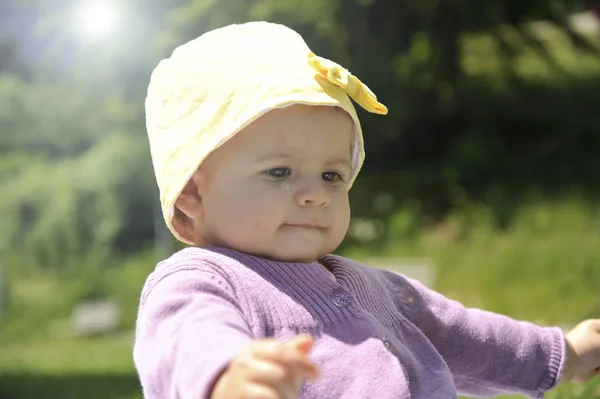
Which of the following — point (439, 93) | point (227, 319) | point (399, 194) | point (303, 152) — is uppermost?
point (303, 152)

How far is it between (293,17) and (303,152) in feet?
14.6

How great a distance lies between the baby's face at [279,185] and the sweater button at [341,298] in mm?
59

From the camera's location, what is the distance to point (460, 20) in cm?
624

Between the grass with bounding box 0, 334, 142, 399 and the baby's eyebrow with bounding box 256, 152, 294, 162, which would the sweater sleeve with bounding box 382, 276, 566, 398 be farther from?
the grass with bounding box 0, 334, 142, 399

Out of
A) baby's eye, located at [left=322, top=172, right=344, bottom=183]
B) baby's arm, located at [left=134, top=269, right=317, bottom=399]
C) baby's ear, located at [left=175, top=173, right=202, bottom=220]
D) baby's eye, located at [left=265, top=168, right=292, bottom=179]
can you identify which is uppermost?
baby's eye, located at [left=265, top=168, right=292, bottom=179]

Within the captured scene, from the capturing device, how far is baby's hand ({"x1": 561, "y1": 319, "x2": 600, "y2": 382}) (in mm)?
1423

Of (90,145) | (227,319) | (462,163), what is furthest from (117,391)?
(227,319)

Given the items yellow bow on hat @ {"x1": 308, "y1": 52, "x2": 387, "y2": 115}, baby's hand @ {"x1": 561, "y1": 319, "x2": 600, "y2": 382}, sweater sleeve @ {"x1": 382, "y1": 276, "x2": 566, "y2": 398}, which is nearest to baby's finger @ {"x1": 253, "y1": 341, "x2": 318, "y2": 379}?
yellow bow on hat @ {"x1": 308, "y1": 52, "x2": 387, "y2": 115}

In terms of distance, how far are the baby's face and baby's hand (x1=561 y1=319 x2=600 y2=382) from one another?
49 cm

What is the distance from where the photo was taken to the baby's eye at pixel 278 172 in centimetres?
113

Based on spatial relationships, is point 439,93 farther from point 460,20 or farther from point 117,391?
point 117,391

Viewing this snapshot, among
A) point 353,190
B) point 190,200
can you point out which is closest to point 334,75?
point 190,200

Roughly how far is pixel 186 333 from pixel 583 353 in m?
0.75

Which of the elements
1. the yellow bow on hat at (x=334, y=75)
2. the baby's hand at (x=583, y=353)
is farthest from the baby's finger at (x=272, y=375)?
the baby's hand at (x=583, y=353)
